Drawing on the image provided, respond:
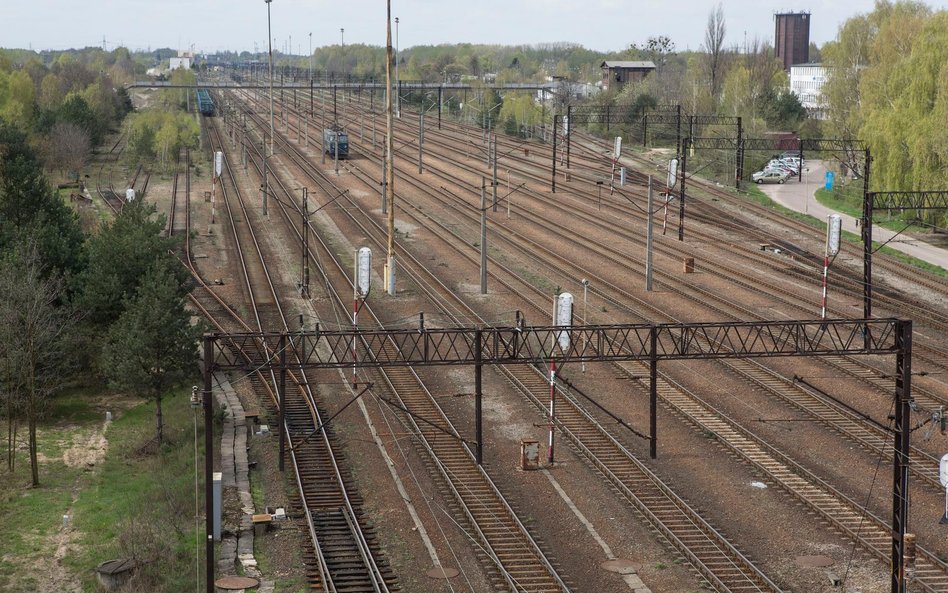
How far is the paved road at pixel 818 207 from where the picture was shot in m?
51.8

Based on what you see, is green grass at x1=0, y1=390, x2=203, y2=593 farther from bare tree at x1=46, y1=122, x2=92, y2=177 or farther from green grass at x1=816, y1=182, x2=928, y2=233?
bare tree at x1=46, y1=122, x2=92, y2=177

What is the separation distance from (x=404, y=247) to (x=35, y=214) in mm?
17801

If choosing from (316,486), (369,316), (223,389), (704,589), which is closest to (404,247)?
(369,316)

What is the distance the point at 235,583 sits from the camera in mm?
20906

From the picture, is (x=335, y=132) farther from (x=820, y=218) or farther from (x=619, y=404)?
(x=619, y=404)

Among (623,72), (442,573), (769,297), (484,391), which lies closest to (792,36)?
(623,72)

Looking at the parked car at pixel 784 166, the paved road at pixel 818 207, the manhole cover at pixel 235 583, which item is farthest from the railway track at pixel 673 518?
the parked car at pixel 784 166

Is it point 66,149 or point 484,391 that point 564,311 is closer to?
point 484,391

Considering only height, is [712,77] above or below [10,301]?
above

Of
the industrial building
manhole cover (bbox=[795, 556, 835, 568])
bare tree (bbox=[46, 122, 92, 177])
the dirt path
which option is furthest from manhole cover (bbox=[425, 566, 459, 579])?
the industrial building

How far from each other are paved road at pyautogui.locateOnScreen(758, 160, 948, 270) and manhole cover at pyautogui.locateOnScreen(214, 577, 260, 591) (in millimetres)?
36192

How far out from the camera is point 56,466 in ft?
97.0

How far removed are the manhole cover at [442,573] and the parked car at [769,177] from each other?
58511 millimetres

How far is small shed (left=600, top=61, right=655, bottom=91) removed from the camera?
120m
